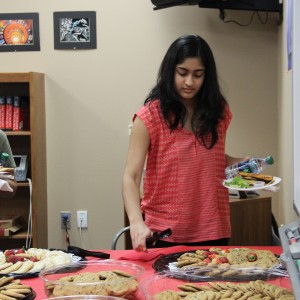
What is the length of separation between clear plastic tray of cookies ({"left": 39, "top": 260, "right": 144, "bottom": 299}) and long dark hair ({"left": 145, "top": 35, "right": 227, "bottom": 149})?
0.63 m

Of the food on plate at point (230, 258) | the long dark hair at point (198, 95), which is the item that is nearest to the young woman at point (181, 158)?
the long dark hair at point (198, 95)

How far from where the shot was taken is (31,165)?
3.34m

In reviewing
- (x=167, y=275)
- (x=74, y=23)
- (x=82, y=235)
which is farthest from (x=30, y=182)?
(x=167, y=275)

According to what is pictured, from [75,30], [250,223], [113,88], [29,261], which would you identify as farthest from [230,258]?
[75,30]

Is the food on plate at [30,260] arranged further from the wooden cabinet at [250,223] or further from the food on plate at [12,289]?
the wooden cabinet at [250,223]

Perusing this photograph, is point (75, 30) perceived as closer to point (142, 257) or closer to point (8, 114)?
Result: point (8, 114)

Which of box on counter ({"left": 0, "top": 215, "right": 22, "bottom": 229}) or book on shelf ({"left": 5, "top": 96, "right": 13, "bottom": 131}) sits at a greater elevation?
book on shelf ({"left": 5, "top": 96, "right": 13, "bottom": 131})

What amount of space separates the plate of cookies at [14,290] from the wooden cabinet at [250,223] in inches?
65.7

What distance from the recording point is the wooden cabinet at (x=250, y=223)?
273 cm

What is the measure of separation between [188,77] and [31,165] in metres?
1.87

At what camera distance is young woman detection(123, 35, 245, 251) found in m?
1.74

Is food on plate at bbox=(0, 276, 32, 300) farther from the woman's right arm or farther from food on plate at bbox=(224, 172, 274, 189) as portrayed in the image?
food on plate at bbox=(224, 172, 274, 189)

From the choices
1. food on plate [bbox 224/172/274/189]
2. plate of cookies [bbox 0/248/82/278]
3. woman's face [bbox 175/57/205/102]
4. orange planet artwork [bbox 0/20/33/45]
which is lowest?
plate of cookies [bbox 0/248/82/278]

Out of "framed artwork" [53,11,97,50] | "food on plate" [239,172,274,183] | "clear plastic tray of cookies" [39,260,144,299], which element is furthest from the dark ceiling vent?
"clear plastic tray of cookies" [39,260,144,299]
